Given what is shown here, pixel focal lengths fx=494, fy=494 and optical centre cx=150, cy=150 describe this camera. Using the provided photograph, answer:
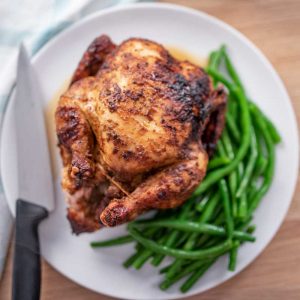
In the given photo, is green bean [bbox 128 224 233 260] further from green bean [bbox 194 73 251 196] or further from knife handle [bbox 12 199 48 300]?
knife handle [bbox 12 199 48 300]

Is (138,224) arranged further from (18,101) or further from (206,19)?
(206,19)

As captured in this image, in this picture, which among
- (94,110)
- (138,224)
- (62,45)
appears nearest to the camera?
(94,110)

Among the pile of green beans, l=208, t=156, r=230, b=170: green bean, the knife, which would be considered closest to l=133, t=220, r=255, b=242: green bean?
the pile of green beans

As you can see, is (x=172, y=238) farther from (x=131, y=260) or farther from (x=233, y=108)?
(x=233, y=108)

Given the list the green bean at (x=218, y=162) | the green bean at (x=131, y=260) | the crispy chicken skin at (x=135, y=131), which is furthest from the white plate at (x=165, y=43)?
the crispy chicken skin at (x=135, y=131)

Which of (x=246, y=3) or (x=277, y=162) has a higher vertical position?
(x=246, y=3)

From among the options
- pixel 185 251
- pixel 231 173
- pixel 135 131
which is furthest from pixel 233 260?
pixel 135 131

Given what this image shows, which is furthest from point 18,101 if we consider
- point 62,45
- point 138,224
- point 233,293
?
point 233,293
